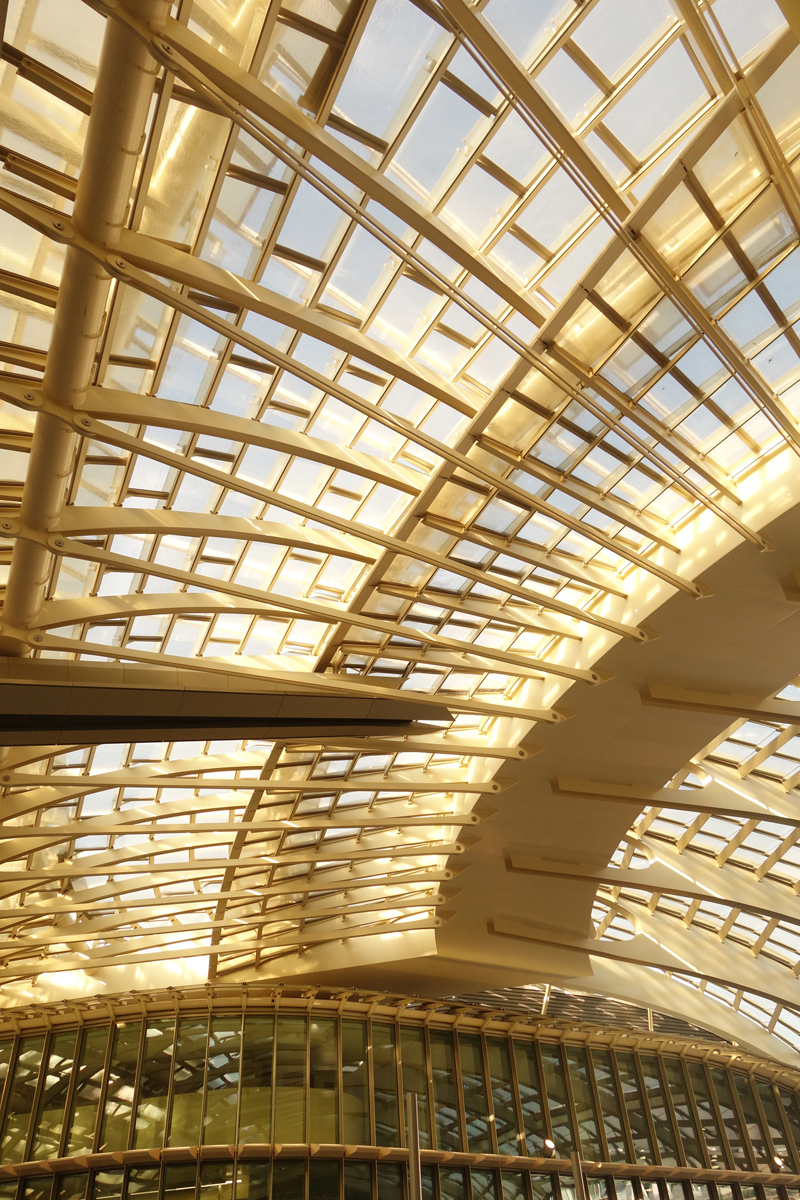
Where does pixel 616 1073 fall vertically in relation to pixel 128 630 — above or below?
below

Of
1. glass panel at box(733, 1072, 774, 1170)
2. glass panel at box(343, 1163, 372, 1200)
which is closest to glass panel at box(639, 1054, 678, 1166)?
glass panel at box(733, 1072, 774, 1170)

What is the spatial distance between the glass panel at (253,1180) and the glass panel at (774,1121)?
2645 centimetres

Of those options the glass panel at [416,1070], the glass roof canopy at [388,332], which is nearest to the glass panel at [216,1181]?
the glass panel at [416,1070]

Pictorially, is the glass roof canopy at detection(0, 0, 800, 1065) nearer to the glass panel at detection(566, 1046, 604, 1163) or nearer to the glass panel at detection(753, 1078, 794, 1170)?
the glass panel at detection(566, 1046, 604, 1163)

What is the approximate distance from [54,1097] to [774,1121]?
112 feet

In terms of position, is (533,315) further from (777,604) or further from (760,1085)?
(760,1085)

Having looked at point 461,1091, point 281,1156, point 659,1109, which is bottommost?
point 281,1156

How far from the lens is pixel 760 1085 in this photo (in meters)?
47.4

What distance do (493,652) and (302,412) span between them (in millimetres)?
6820

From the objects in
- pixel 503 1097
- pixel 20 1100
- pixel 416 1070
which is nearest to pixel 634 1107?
pixel 503 1097

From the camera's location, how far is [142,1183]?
33031 millimetres

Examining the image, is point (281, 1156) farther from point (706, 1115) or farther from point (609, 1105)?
point (706, 1115)

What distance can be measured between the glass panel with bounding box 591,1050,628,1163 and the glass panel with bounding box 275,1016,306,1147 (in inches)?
562

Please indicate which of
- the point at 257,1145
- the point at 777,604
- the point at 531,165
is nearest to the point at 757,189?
the point at 531,165
